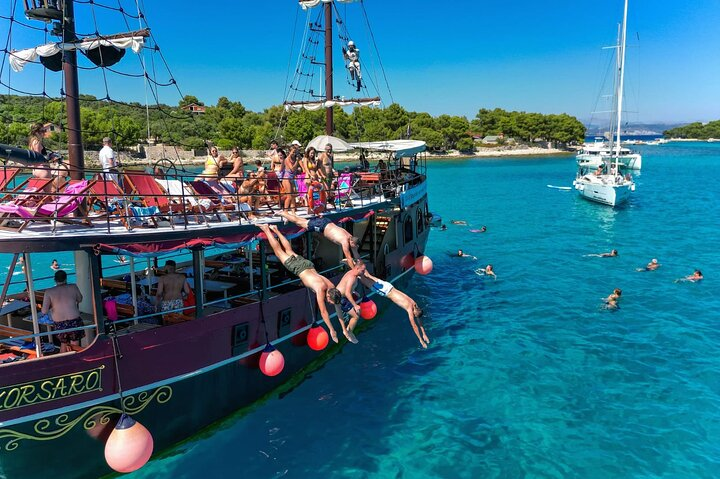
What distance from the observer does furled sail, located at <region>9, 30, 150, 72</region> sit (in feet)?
33.9

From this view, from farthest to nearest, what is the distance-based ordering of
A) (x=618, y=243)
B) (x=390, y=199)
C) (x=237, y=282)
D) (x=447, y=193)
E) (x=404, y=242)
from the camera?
(x=447, y=193), (x=618, y=243), (x=404, y=242), (x=390, y=199), (x=237, y=282)

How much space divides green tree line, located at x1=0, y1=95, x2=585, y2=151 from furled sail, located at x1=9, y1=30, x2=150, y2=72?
188ft

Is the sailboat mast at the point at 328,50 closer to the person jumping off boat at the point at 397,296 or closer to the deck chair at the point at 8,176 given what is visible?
the person jumping off boat at the point at 397,296

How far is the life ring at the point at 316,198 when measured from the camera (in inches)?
513

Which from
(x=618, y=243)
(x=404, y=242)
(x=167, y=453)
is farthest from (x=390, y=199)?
(x=618, y=243)

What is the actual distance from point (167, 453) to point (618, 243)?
99.6 ft

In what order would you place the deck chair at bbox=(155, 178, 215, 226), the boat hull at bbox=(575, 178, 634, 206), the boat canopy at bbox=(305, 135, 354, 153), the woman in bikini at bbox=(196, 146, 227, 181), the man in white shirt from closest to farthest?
the deck chair at bbox=(155, 178, 215, 226), the man in white shirt, the woman in bikini at bbox=(196, 146, 227, 181), the boat canopy at bbox=(305, 135, 354, 153), the boat hull at bbox=(575, 178, 634, 206)

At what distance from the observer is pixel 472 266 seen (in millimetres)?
26781

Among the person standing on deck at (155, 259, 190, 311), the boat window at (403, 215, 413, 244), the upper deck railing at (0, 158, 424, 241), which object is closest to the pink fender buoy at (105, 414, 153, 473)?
the person standing on deck at (155, 259, 190, 311)

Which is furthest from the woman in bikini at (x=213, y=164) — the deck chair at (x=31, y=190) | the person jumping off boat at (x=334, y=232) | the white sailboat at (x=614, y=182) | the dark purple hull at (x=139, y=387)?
the white sailboat at (x=614, y=182)

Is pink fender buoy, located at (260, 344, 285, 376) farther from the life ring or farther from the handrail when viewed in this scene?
the life ring

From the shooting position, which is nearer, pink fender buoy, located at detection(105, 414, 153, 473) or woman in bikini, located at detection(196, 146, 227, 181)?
pink fender buoy, located at detection(105, 414, 153, 473)

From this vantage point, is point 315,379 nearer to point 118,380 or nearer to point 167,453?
point 167,453

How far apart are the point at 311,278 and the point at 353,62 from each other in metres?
17.8
